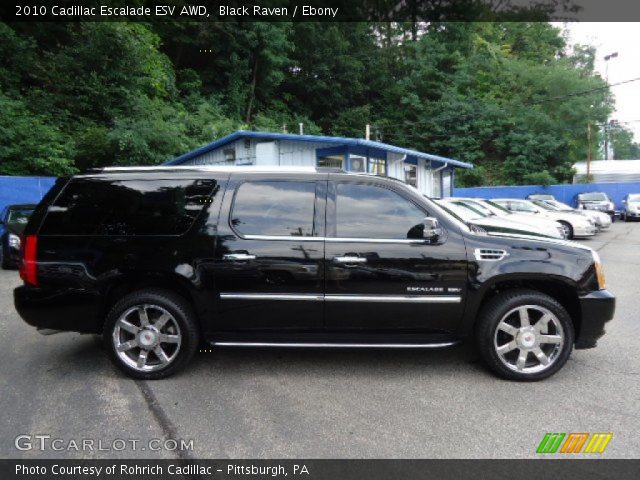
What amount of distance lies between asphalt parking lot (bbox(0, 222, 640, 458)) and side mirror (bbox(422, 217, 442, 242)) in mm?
1218

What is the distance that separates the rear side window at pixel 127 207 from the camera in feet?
12.6

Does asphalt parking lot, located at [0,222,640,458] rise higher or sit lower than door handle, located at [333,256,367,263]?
lower

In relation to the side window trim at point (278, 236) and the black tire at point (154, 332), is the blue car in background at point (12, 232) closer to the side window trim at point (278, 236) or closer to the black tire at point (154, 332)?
the black tire at point (154, 332)

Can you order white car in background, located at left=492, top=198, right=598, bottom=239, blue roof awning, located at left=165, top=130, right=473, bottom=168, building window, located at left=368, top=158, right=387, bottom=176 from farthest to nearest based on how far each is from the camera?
1. building window, located at left=368, top=158, right=387, bottom=176
2. white car in background, located at left=492, top=198, right=598, bottom=239
3. blue roof awning, located at left=165, top=130, right=473, bottom=168

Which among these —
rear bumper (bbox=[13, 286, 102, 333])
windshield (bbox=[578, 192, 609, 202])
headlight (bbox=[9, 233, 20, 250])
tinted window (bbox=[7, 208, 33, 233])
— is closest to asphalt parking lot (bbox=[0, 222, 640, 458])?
rear bumper (bbox=[13, 286, 102, 333])

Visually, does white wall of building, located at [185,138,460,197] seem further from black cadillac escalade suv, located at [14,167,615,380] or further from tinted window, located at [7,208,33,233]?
black cadillac escalade suv, located at [14,167,615,380]

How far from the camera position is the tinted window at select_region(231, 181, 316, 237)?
3777 millimetres

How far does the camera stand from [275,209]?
382 cm

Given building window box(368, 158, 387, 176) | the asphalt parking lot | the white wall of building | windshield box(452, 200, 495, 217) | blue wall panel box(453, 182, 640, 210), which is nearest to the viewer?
the asphalt parking lot

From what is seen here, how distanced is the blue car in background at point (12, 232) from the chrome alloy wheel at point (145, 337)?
728cm

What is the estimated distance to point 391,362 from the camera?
165 inches

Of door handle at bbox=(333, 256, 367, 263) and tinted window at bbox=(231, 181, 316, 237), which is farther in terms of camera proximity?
tinted window at bbox=(231, 181, 316, 237)

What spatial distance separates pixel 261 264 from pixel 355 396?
1.29 metres

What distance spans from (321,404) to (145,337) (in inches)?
64.1
